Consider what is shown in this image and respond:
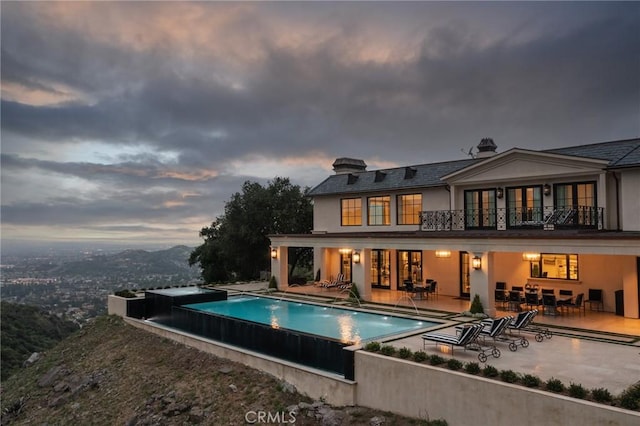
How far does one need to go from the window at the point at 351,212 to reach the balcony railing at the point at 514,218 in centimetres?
483

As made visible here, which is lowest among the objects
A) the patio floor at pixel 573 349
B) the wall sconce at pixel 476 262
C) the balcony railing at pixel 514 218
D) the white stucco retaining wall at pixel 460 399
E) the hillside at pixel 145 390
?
the hillside at pixel 145 390

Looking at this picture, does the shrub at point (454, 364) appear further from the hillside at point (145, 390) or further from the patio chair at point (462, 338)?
the hillside at point (145, 390)

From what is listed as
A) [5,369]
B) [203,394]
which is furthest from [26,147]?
[203,394]

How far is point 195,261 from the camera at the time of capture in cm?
3681

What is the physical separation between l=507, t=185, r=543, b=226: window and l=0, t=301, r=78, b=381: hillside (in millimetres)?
36343

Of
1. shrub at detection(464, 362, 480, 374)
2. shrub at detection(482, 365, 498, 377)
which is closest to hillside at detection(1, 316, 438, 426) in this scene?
shrub at detection(464, 362, 480, 374)

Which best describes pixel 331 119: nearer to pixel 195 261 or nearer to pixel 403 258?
pixel 403 258

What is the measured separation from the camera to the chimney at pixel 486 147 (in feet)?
75.2

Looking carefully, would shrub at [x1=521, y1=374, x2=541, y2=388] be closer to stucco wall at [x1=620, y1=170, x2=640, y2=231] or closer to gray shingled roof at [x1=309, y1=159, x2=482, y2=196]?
stucco wall at [x1=620, y1=170, x2=640, y2=231]

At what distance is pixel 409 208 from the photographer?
23.3 m

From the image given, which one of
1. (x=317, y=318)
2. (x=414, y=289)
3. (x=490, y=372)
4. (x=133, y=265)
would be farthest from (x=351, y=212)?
(x=133, y=265)

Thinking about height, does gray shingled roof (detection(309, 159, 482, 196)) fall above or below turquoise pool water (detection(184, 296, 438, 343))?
above

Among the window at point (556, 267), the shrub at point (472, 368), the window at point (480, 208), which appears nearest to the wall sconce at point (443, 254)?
the window at point (480, 208)

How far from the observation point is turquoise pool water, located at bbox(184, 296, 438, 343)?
14.1 m
